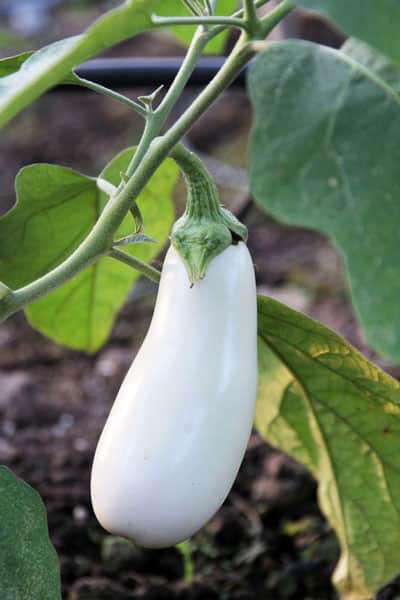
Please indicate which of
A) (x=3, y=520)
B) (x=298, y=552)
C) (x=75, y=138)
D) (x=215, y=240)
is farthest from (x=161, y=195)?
(x=75, y=138)

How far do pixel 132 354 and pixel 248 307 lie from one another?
111 cm

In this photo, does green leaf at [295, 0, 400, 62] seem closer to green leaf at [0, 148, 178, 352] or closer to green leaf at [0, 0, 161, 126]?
green leaf at [0, 0, 161, 126]

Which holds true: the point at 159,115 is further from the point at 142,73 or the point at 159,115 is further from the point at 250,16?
the point at 142,73

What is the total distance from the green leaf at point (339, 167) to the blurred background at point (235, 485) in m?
0.33

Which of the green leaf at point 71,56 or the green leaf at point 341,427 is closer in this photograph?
the green leaf at point 71,56

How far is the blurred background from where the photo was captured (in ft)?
3.78

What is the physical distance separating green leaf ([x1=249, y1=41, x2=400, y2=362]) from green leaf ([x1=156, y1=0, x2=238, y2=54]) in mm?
325

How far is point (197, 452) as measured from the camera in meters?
0.65

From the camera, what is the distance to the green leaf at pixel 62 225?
86cm

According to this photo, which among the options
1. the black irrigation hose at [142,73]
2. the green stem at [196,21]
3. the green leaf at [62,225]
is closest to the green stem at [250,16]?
the green stem at [196,21]

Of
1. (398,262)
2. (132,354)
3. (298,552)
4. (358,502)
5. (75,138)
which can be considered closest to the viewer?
(398,262)

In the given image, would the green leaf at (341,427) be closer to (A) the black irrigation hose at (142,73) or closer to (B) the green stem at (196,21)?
(B) the green stem at (196,21)

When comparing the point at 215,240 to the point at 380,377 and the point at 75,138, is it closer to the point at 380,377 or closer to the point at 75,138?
the point at 380,377

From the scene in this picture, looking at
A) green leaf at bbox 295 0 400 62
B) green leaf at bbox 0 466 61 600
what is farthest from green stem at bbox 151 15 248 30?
green leaf at bbox 0 466 61 600
